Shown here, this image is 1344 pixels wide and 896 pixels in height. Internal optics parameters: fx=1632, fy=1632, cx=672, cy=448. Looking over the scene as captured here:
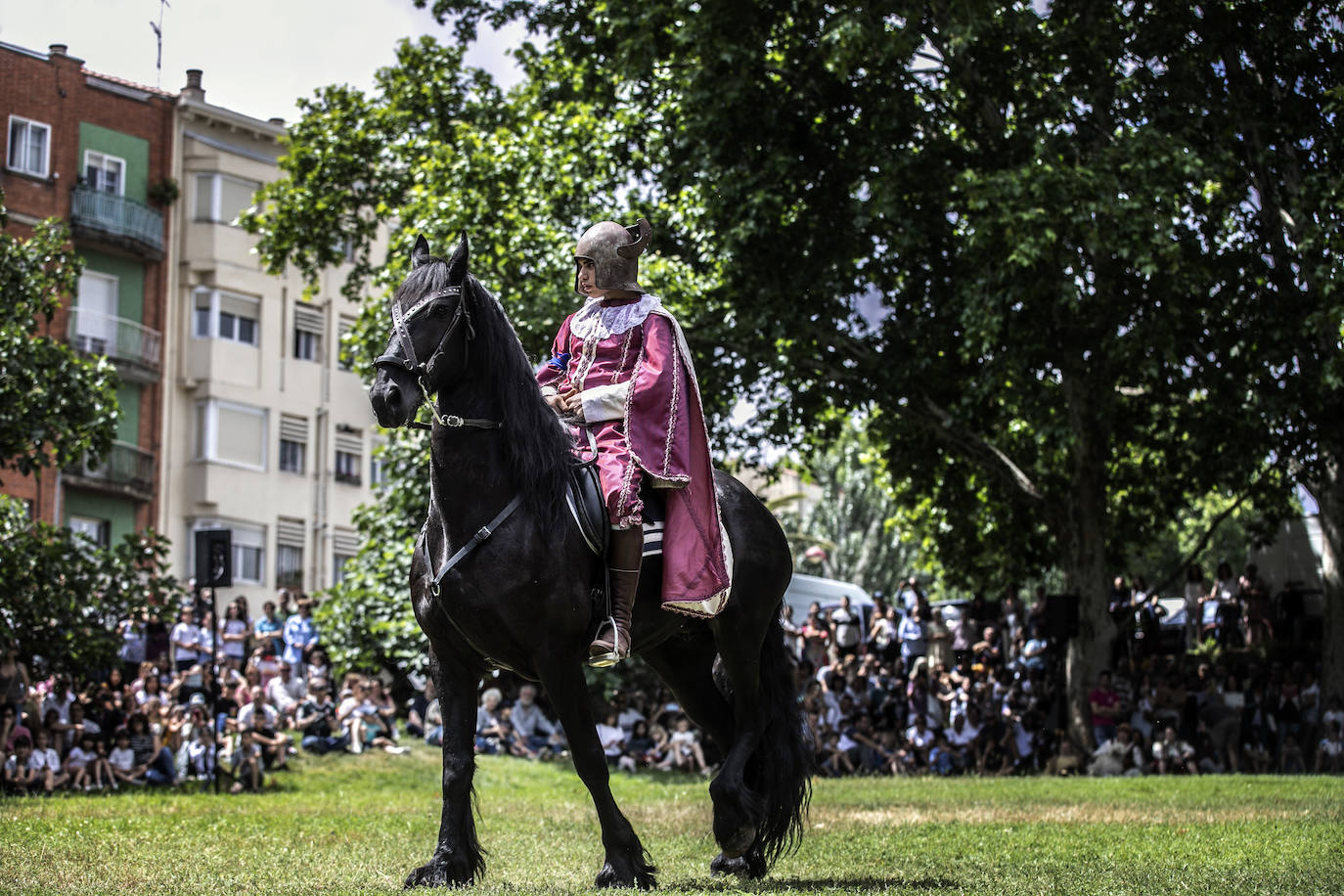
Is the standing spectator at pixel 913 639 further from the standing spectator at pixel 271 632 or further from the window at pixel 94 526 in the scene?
the window at pixel 94 526

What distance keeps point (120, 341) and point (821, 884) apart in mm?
37583

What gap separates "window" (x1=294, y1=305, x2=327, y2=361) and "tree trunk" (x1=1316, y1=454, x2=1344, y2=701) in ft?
103

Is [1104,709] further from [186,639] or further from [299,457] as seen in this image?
[299,457]

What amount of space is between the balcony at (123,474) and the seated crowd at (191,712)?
15.0 meters

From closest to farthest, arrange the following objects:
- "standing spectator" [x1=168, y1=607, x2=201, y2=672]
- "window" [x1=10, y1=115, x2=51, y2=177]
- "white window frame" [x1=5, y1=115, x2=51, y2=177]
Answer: "standing spectator" [x1=168, y1=607, x2=201, y2=672] < "white window frame" [x1=5, y1=115, x2=51, y2=177] < "window" [x1=10, y1=115, x2=51, y2=177]

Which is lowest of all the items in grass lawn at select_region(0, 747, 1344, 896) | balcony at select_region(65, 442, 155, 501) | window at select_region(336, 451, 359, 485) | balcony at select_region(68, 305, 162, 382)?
grass lawn at select_region(0, 747, 1344, 896)

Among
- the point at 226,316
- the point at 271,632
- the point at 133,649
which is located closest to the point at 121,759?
the point at 133,649

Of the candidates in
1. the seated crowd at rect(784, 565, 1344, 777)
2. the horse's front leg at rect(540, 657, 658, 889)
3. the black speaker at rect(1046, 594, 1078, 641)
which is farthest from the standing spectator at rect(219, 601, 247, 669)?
the horse's front leg at rect(540, 657, 658, 889)

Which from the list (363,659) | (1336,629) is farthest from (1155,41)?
(363,659)

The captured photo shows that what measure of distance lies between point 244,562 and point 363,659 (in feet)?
64.6

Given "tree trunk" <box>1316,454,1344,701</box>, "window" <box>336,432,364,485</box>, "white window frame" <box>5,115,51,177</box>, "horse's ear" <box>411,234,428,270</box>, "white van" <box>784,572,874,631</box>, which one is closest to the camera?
"horse's ear" <box>411,234,428,270</box>

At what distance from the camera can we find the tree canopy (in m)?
22.6

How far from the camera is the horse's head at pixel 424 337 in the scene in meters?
7.45

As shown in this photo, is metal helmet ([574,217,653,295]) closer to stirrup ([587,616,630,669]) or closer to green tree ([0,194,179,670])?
stirrup ([587,616,630,669])
